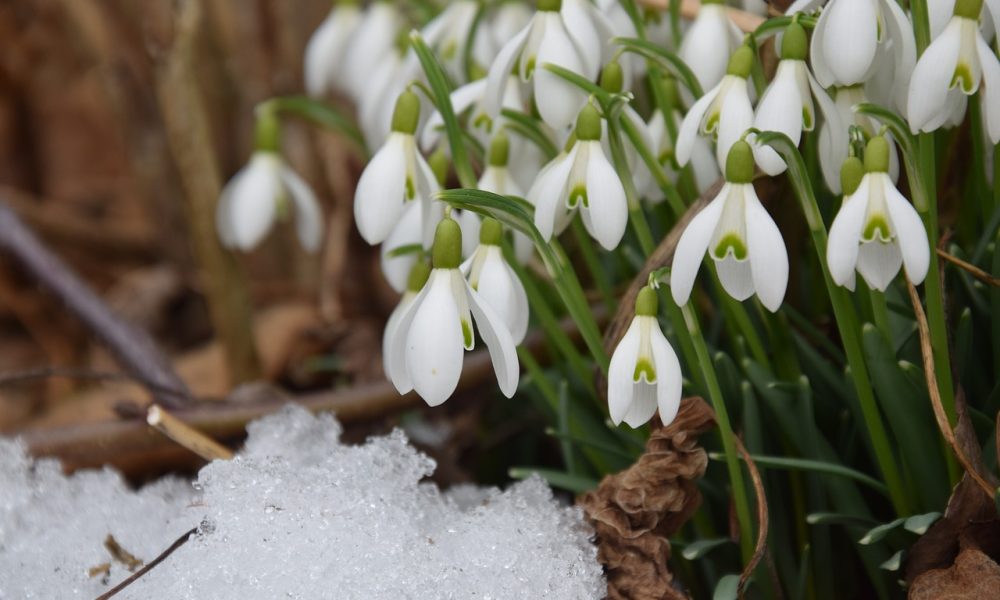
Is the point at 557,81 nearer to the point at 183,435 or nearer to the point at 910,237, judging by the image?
the point at 910,237

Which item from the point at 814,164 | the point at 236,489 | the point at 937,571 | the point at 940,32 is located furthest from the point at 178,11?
the point at 937,571

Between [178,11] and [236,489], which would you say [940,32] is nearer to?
[236,489]

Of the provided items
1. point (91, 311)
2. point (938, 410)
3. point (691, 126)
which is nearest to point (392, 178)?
point (691, 126)

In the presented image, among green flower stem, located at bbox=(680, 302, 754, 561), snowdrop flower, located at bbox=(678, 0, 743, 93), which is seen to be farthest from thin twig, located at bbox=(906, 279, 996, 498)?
snowdrop flower, located at bbox=(678, 0, 743, 93)

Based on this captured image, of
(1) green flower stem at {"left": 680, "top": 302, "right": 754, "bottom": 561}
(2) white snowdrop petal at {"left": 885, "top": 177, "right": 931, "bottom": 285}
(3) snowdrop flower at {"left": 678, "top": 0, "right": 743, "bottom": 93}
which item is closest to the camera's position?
(2) white snowdrop petal at {"left": 885, "top": 177, "right": 931, "bottom": 285}

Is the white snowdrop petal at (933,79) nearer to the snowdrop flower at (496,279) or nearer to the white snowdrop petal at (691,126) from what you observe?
the white snowdrop petal at (691,126)

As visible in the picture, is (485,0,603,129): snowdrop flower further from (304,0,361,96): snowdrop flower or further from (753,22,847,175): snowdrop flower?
(304,0,361,96): snowdrop flower
